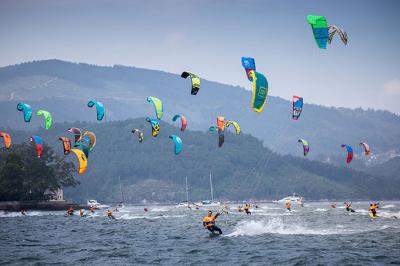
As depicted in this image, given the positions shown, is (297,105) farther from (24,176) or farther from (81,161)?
(24,176)

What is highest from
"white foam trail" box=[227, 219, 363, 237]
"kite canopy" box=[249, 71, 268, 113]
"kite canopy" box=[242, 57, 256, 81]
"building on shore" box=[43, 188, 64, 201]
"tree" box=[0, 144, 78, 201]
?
"kite canopy" box=[242, 57, 256, 81]

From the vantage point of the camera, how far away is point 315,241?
182ft

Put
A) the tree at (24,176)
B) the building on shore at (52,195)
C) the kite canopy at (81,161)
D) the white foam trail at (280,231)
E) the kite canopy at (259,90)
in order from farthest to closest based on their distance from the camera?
the building on shore at (52,195)
the tree at (24,176)
the kite canopy at (81,161)
the white foam trail at (280,231)
the kite canopy at (259,90)

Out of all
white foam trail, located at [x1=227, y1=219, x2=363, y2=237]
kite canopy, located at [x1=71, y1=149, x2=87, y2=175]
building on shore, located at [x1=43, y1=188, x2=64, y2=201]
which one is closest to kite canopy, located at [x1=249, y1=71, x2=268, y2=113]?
white foam trail, located at [x1=227, y1=219, x2=363, y2=237]

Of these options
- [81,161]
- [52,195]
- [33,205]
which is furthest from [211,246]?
[52,195]

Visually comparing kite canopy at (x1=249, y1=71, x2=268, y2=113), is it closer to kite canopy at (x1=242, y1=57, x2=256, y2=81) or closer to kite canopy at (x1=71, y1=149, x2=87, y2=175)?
kite canopy at (x1=242, y1=57, x2=256, y2=81)

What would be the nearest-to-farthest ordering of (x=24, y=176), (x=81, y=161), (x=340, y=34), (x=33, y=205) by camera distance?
(x=340, y=34) → (x=81, y=161) → (x=33, y=205) → (x=24, y=176)

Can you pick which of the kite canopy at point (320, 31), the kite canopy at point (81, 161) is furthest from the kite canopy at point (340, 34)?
the kite canopy at point (81, 161)

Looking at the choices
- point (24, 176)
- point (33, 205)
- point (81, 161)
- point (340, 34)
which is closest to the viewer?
point (340, 34)

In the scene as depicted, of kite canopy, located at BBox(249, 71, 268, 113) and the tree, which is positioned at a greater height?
kite canopy, located at BBox(249, 71, 268, 113)

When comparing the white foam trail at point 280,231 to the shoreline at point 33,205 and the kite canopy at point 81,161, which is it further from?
the shoreline at point 33,205

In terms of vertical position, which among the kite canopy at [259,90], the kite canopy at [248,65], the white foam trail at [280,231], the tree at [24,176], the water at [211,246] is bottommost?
the water at [211,246]

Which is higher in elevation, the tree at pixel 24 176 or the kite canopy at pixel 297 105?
the kite canopy at pixel 297 105

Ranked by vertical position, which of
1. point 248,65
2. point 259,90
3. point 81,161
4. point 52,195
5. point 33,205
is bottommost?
point 33,205
